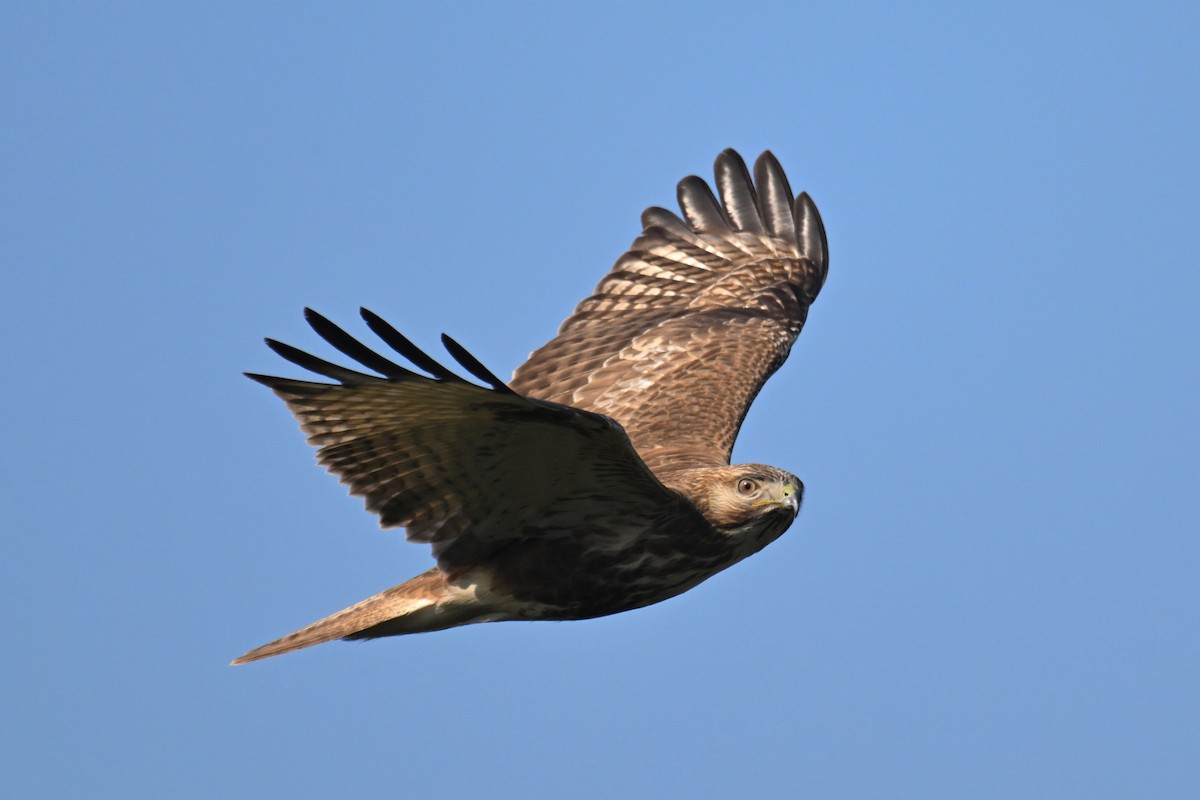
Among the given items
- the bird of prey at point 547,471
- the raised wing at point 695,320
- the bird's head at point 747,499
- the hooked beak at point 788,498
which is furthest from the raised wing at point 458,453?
the raised wing at point 695,320

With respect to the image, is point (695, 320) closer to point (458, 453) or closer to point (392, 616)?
point (392, 616)

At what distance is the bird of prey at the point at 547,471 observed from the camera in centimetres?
697

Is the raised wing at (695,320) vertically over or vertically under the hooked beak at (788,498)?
over

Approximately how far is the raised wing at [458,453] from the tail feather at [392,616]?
17cm

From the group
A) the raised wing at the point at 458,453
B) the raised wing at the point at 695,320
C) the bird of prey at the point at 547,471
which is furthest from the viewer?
the raised wing at the point at 695,320

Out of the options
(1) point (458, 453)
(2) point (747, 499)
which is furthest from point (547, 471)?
(2) point (747, 499)

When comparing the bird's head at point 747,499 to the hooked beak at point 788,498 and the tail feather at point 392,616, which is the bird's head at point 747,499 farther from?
the tail feather at point 392,616

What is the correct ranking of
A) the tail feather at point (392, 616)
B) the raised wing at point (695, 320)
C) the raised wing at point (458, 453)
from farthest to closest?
the raised wing at point (695, 320) < the tail feather at point (392, 616) < the raised wing at point (458, 453)

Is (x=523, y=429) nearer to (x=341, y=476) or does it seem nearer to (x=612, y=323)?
(x=341, y=476)

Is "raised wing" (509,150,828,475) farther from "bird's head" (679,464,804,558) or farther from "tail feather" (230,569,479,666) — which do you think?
"tail feather" (230,569,479,666)

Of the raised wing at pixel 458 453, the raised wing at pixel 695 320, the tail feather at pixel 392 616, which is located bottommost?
the tail feather at pixel 392 616

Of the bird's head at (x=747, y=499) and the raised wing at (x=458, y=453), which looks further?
the bird's head at (x=747, y=499)

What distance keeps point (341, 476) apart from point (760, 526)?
1930 millimetres

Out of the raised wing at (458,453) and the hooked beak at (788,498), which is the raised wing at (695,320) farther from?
the raised wing at (458,453)
